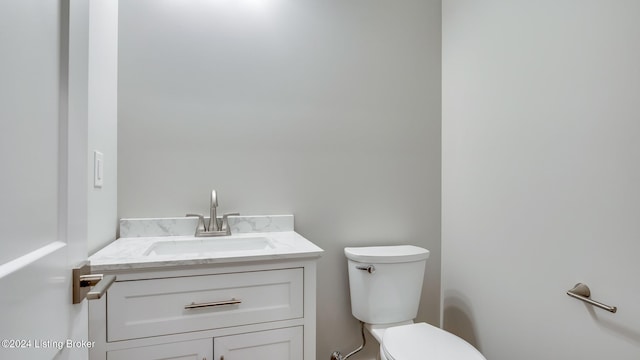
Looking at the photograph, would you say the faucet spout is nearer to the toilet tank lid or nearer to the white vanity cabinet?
the white vanity cabinet

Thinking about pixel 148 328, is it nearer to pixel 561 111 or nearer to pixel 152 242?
pixel 152 242

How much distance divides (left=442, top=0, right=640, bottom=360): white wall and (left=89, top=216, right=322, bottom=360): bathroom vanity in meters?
0.93

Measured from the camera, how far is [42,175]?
453 millimetres

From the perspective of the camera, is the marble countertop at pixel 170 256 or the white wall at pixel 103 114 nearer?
the marble countertop at pixel 170 256

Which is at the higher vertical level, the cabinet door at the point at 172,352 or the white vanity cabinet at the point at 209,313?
the white vanity cabinet at the point at 209,313

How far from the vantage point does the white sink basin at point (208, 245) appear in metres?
1.33

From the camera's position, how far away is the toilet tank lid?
4.93 ft

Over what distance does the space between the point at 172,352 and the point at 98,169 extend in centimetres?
71

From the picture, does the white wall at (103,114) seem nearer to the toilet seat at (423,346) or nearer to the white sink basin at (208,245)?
the white sink basin at (208,245)

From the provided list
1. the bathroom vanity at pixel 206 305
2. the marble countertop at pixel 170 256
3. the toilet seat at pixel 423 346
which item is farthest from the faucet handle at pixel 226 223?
the toilet seat at pixel 423 346

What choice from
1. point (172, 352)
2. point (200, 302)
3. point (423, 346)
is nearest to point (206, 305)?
point (200, 302)

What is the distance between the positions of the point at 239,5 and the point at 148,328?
4.85ft

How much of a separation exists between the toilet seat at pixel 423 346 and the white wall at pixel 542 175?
1.13ft

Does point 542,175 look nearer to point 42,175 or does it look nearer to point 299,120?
point 299,120
